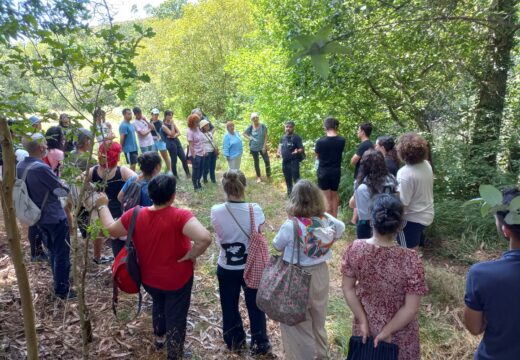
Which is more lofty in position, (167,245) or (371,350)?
(167,245)

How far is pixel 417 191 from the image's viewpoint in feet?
14.2

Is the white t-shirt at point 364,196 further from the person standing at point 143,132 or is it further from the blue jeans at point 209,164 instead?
the person standing at point 143,132

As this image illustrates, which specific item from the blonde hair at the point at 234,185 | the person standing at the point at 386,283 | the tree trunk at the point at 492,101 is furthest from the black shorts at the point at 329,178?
the person standing at the point at 386,283

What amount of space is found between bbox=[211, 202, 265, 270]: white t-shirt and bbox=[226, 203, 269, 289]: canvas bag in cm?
3

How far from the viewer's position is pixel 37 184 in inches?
165

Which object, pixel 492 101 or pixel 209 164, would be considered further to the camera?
pixel 209 164

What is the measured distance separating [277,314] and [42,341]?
2334mm

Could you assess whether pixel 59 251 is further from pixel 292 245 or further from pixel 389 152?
pixel 389 152

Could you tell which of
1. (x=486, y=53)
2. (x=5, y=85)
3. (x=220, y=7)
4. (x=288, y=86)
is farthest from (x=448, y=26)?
(x=220, y=7)

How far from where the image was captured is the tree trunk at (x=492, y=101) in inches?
286

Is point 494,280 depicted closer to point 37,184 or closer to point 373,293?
point 373,293

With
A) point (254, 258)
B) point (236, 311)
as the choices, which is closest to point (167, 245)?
point (254, 258)

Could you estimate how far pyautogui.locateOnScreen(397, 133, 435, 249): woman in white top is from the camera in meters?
4.29

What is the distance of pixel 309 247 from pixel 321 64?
81.7 inches
